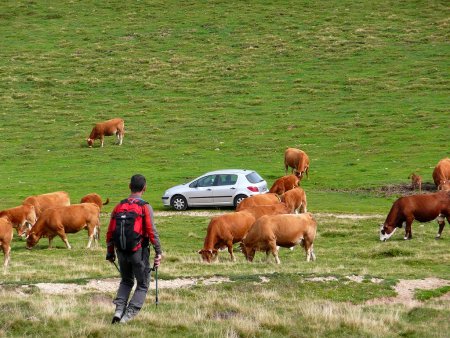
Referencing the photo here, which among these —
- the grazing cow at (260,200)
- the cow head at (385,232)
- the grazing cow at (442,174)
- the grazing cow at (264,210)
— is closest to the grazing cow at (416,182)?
the grazing cow at (442,174)

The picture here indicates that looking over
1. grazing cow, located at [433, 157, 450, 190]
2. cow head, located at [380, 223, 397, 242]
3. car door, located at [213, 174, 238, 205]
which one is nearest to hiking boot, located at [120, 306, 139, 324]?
cow head, located at [380, 223, 397, 242]

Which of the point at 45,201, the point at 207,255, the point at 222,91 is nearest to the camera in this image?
the point at 207,255

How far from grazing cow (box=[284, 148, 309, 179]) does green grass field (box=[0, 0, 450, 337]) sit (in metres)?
0.90

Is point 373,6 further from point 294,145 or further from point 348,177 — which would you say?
point 348,177

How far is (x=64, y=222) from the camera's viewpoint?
26266 mm

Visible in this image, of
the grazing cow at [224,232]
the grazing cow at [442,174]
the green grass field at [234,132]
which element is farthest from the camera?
the grazing cow at [442,174]

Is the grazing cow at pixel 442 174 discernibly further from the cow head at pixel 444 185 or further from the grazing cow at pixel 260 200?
the grazing cow at pixel 260 200

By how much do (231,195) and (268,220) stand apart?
13497 mm

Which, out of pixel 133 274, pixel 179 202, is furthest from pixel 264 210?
pixel 133 274

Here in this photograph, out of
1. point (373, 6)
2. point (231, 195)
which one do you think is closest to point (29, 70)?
point (373, 6)

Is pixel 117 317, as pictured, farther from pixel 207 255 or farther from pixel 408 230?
pixel 408 230

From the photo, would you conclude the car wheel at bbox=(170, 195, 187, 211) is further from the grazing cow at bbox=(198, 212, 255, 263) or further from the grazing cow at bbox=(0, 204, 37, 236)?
the grazing cow at bbox=(198, 212, 255, 263)

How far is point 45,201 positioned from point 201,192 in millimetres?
7340

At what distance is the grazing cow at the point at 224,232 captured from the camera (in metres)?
23.0
